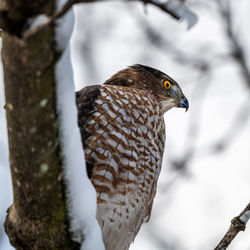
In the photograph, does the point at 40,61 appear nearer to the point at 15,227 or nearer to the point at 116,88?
the point at 15,227

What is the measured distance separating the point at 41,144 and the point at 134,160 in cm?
151

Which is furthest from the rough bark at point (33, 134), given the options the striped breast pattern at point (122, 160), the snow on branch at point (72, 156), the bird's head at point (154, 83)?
the bird's head at point (154, 83)

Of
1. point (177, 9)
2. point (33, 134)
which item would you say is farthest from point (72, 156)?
point (177, 9)

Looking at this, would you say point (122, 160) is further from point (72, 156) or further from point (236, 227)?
point (72, 156)

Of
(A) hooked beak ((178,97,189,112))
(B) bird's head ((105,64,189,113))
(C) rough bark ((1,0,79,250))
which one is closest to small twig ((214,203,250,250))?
(C) rough bark ((1,0,79,250))

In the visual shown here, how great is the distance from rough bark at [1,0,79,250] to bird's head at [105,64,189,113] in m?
2.37

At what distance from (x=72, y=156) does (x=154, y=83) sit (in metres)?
2.64

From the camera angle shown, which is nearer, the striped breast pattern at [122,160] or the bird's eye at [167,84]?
the striped breast pattern at [122,160]

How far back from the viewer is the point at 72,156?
7.86 feet

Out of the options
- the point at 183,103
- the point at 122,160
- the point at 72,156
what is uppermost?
the point at 72,156

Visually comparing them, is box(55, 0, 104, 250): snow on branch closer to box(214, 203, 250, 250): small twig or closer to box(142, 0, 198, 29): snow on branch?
box(142, 0, 198, 29): snow on branch

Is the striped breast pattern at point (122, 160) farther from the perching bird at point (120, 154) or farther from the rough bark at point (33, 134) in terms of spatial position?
the rough bark at point (33, 134)

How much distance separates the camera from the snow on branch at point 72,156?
81.4 inches

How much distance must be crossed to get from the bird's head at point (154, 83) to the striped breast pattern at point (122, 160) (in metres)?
0.67
